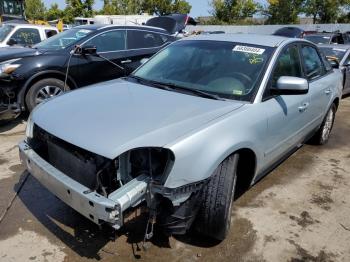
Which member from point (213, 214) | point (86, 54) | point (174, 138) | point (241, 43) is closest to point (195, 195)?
point (213, 214)

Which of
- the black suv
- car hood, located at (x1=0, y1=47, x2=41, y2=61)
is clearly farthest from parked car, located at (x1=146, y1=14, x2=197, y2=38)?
car hood, located at (x1=0, y1=47, x2=41, y2=61)

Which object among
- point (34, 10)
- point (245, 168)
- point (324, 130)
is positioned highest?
point (245, 168)

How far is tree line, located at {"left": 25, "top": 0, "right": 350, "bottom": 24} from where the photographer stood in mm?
35531

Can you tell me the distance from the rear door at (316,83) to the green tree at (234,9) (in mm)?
36940

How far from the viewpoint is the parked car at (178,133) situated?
2551 millimetres

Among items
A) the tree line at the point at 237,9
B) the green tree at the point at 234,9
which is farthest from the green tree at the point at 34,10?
the green tree at the point at 234,9

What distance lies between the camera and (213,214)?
9.35 feet

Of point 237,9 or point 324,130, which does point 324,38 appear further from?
point 237,9

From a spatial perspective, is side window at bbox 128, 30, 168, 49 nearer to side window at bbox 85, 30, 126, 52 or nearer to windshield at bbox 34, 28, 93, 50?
side window at bbox 85, 30, 126, 52

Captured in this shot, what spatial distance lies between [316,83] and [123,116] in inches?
105

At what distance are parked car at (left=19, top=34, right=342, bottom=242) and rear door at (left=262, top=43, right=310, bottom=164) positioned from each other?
0.01 metres

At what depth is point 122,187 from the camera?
98.7 inches

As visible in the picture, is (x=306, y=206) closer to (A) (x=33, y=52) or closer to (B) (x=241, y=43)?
(B) (x=241, y=43)

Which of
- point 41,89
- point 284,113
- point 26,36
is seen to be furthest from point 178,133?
point 26,36
